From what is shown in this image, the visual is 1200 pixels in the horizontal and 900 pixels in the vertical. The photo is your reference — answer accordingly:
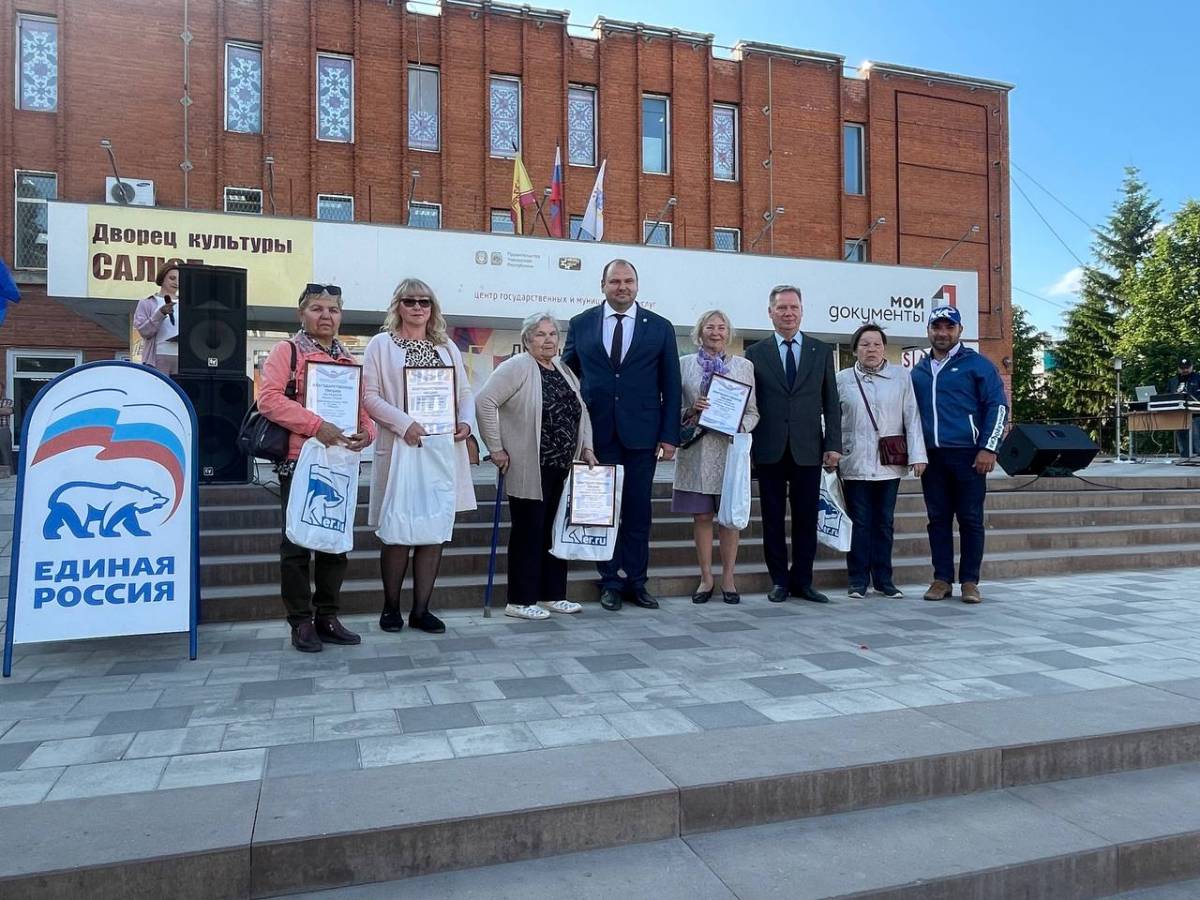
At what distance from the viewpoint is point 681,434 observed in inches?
228

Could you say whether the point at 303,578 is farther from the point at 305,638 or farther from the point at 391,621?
the point at 391,621

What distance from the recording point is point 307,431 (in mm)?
4281

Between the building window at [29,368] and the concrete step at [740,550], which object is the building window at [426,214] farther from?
the concrete step at [740,550]

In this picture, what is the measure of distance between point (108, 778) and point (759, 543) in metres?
5.19

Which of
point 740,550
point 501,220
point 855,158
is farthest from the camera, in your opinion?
point 855,158

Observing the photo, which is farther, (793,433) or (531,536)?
(793,433)

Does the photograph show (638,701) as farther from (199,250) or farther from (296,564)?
(199,250)

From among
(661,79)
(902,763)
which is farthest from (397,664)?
(661,79)

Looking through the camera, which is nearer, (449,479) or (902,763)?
(902,763)

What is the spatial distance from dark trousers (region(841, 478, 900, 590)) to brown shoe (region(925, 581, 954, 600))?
0.27m

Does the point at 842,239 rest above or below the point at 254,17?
below

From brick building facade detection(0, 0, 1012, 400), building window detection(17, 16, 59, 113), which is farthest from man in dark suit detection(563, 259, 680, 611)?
building window detection(17, 16, 59, 113)

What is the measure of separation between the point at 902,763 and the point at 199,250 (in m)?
12.8

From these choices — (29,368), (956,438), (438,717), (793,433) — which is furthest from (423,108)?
(438,717)
